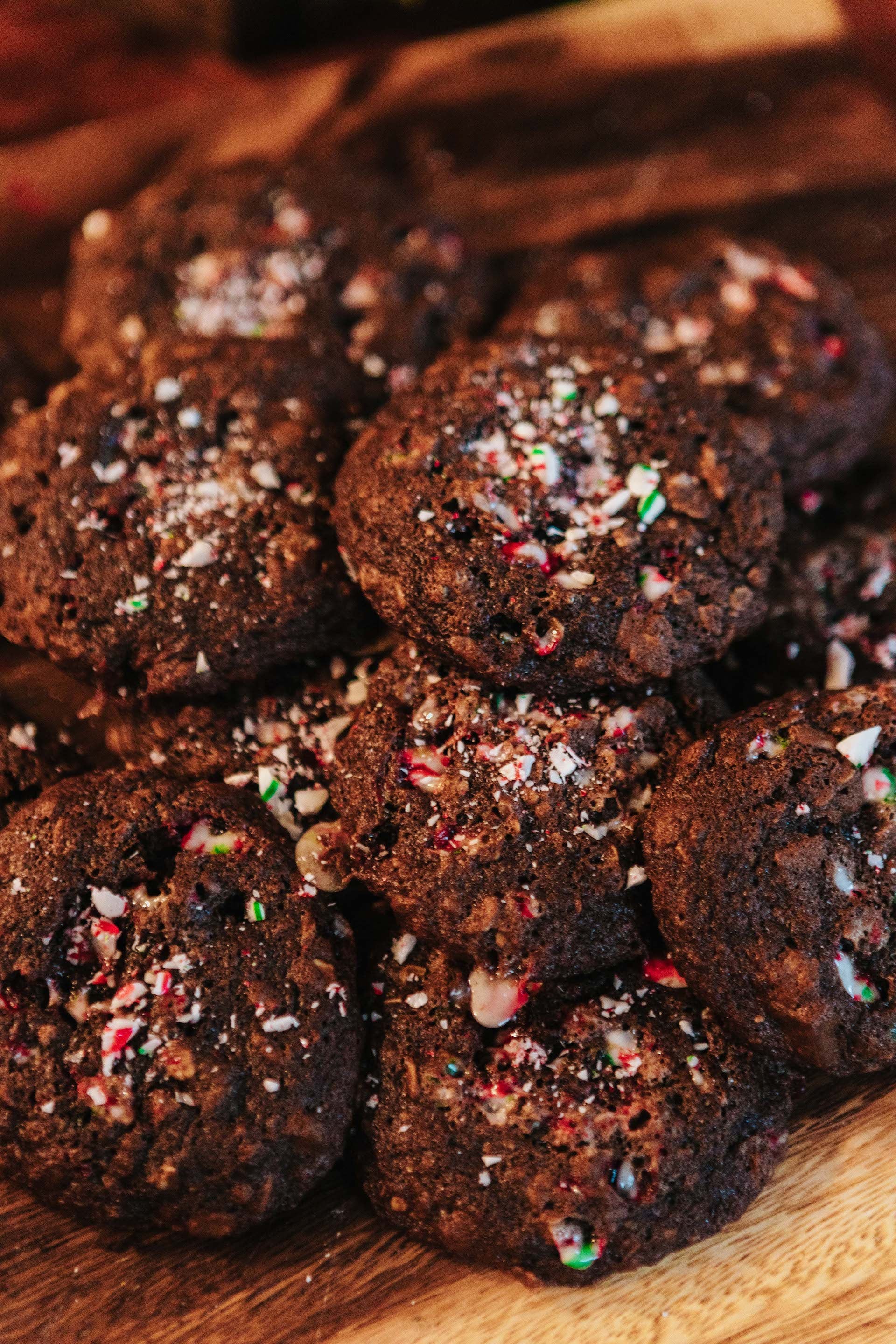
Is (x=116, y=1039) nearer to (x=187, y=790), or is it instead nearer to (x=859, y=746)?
(x=187, y=790)

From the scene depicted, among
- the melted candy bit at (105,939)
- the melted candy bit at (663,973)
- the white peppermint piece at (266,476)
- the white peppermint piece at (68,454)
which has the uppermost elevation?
the white peppermint piece at (68,454)

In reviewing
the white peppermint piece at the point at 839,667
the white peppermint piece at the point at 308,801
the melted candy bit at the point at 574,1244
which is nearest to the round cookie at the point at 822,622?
the white peppermint piece at the point at 839,667

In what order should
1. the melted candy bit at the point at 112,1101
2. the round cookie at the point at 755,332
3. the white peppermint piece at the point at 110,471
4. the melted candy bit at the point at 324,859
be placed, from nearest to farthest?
the melted candy bit at the point at 112,1101
the melted candy bit at the point at 324,859
the white peppermint piece at the point at 110,471
the round cookie at the point at 755,332

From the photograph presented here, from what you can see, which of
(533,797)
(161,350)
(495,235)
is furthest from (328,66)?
(533,797)

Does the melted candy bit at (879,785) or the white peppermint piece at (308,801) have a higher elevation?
the white peppermint piece at (308,801)

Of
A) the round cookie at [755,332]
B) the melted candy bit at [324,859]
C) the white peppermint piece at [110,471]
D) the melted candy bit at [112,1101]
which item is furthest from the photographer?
the round cookie at [755,332]

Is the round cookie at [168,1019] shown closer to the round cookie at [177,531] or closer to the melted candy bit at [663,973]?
the round cookie at [177,531]
